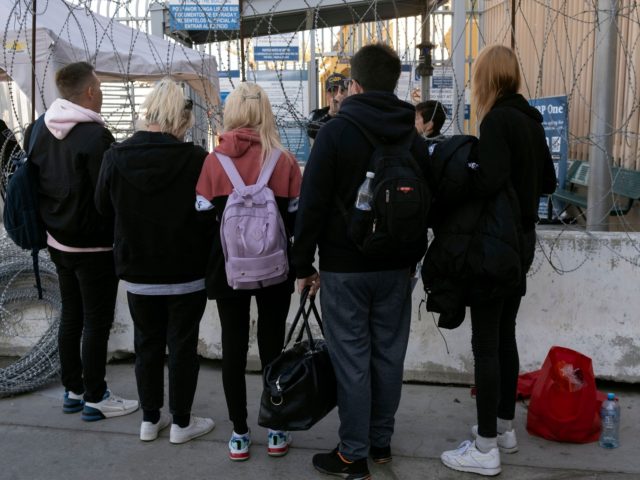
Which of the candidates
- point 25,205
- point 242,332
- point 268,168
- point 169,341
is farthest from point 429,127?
point 25,205

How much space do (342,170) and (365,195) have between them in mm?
142

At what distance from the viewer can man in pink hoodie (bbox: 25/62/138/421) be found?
134 inches

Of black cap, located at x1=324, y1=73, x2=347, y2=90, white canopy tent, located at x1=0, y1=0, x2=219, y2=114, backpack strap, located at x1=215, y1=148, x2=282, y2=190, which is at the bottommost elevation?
backpack strap, located at x1=215, y1=148, x2=282, y2=190

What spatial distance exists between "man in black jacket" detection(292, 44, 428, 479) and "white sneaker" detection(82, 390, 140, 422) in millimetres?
1261

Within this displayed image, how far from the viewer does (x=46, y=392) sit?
13.6 feet

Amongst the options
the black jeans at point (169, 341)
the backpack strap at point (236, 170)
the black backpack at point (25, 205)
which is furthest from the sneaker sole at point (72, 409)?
the backpack strap at point (236, 170)

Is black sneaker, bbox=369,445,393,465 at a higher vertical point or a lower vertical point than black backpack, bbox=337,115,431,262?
lower

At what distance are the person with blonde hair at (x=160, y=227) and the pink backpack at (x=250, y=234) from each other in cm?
27

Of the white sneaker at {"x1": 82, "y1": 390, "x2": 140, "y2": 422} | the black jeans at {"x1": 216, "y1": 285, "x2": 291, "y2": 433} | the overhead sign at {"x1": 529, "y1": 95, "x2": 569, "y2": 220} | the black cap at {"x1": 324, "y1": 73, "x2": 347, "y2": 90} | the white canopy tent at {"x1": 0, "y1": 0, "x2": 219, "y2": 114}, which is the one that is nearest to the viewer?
the black jeans at {"x1": 216, "y1": 285, "x2": 291, "y2": 433}

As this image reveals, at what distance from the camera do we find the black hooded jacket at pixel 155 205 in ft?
10.1

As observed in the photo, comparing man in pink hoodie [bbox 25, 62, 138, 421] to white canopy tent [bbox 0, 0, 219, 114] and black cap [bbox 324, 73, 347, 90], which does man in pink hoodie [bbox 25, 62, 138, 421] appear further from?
black cap [bbox 324, 73, 347, 90]

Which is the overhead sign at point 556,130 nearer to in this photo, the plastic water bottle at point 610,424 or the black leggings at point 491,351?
the plastic water bottle at point 610,424

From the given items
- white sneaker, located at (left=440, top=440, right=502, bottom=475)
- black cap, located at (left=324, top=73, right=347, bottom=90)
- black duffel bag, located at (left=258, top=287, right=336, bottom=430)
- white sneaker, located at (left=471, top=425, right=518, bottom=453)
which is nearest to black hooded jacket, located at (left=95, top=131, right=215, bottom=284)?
black duffel bag, located at (left=258, top=287, right=336, bottom=430)

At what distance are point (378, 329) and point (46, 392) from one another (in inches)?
91.3
